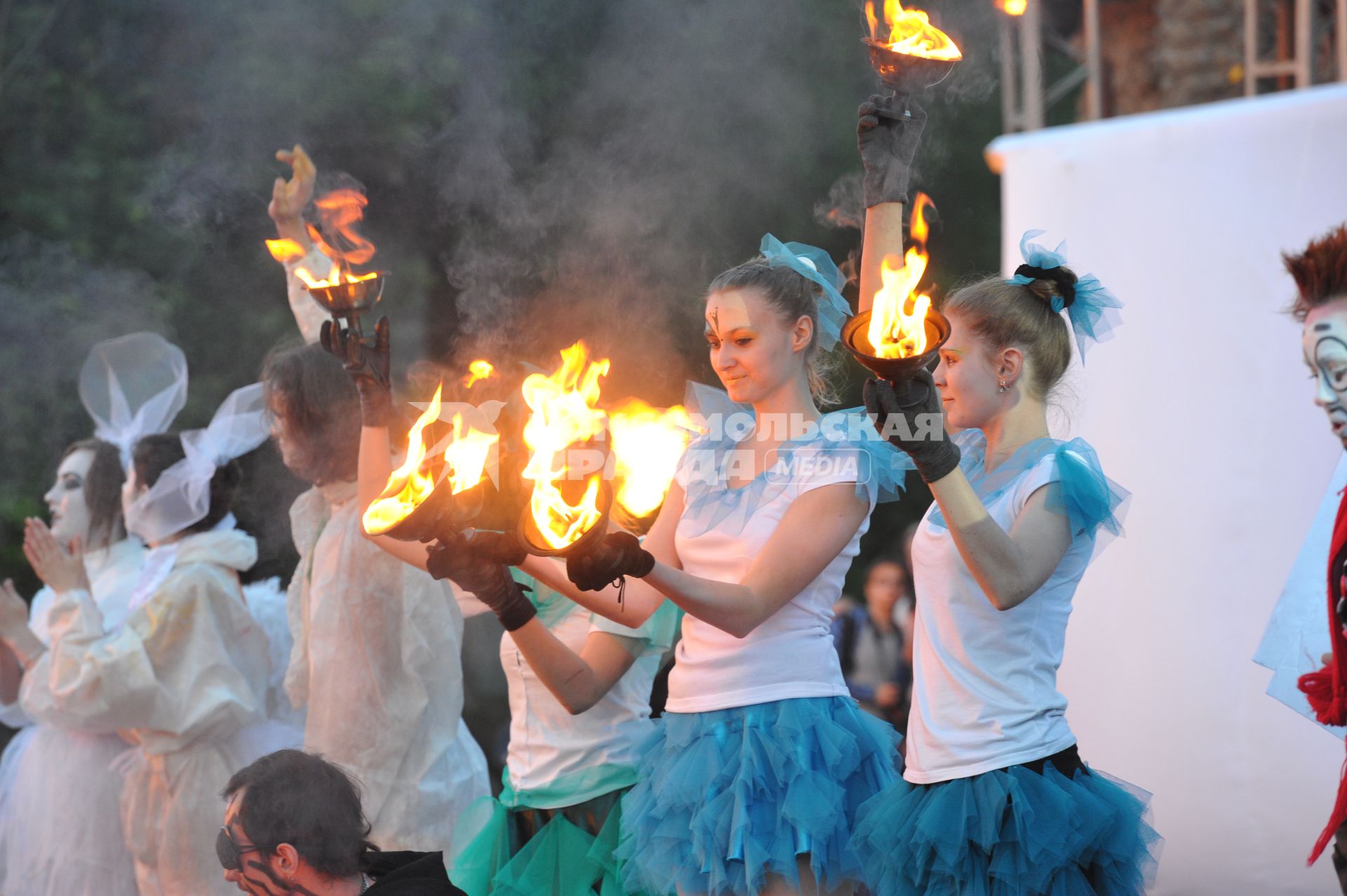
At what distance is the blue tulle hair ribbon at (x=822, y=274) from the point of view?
2674 mm

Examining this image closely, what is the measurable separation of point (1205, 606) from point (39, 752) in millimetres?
3718

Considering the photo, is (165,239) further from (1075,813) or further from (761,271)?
(1075,813)

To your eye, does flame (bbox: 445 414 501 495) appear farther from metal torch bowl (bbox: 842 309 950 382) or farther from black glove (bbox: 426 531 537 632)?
metal torch bowl (bbox: 842 309 950 382)

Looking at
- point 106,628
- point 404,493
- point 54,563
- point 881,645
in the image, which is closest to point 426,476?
point 404,493

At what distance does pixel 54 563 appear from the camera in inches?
160

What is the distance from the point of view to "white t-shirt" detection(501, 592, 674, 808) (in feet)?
9.56

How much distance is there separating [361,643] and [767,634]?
1.40 metres

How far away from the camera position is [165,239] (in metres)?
7.36

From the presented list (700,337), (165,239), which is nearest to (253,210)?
(700,337)

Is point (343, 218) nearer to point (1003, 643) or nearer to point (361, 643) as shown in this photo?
point (361, 643)

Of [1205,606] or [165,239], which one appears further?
[165,239]

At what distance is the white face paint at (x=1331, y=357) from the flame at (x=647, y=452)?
3.90ft

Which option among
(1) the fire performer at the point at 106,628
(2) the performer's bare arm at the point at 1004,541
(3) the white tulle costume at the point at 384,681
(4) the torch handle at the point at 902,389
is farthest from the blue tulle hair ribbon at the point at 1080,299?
(1) the fire performer at the point at 106,628

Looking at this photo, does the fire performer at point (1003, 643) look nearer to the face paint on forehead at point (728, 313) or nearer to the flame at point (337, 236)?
the face paint on forehead at point (728, 313)
